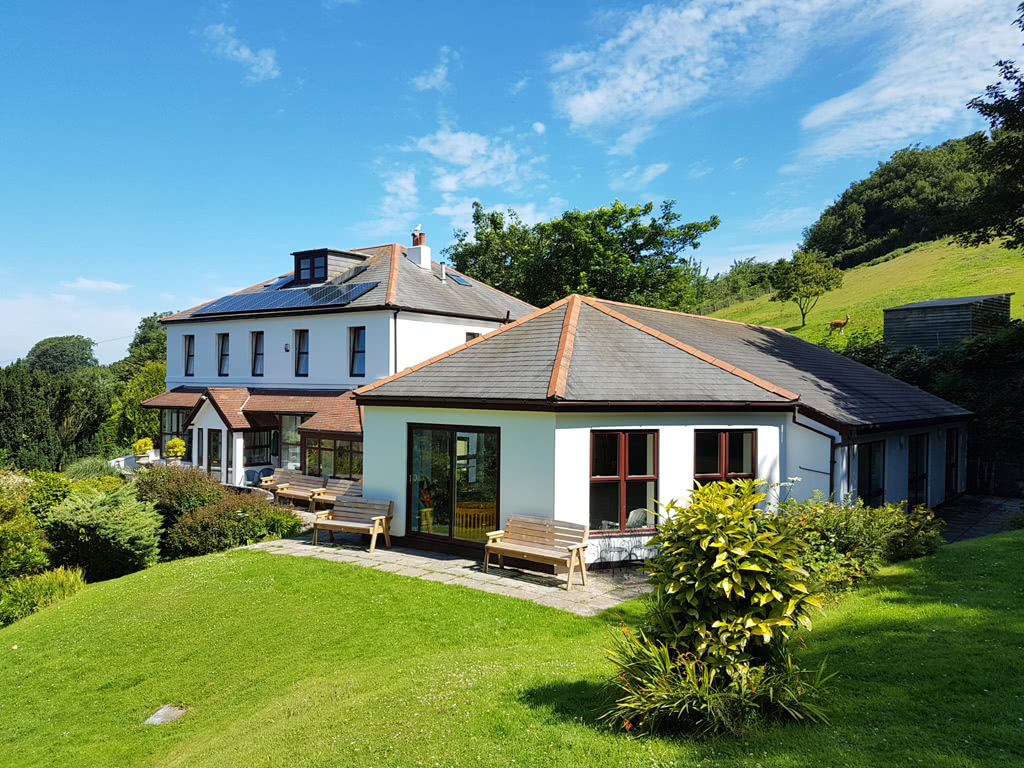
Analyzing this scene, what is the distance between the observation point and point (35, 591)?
13945 millimetres

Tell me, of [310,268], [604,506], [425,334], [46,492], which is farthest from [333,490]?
[310,268]

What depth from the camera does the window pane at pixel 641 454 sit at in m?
12.7

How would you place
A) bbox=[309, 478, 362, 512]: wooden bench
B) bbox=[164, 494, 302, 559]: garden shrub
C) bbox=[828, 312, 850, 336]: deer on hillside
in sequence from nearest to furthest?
1. bbox=[164, 494, 302, 559]: garden shrub
2. bbox=[309, 478, 362, 512]: wooden bench
3. bbox=[828, 312, 850, 336]: deer on hillside

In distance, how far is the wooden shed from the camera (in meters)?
25.6

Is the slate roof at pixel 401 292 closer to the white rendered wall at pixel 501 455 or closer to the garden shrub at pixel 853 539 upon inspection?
the white rendered wall at pixel 501 455

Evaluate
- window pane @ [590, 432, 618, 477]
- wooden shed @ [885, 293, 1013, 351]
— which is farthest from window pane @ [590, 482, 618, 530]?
wooden shed @ [885, 293, 1013, 351]

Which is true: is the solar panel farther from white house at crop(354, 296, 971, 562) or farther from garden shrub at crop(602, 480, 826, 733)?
garden shrub at crop(602, 480, 826, 733)

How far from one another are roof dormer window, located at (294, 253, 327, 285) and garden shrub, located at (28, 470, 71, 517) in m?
12.5

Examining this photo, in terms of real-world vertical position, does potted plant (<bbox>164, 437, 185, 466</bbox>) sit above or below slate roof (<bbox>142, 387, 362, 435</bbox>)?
below

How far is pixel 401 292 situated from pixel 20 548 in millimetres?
13878

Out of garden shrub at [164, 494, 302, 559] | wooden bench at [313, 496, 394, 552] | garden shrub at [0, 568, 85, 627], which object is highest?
wooden bench at [313, 496, 394, 552]

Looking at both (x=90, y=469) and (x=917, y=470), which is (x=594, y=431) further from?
(x=90, y=469)

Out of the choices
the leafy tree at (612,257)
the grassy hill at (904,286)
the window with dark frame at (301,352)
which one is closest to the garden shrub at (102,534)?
the window with dark frame at (301,352)

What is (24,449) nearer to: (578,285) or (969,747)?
(578,285)
